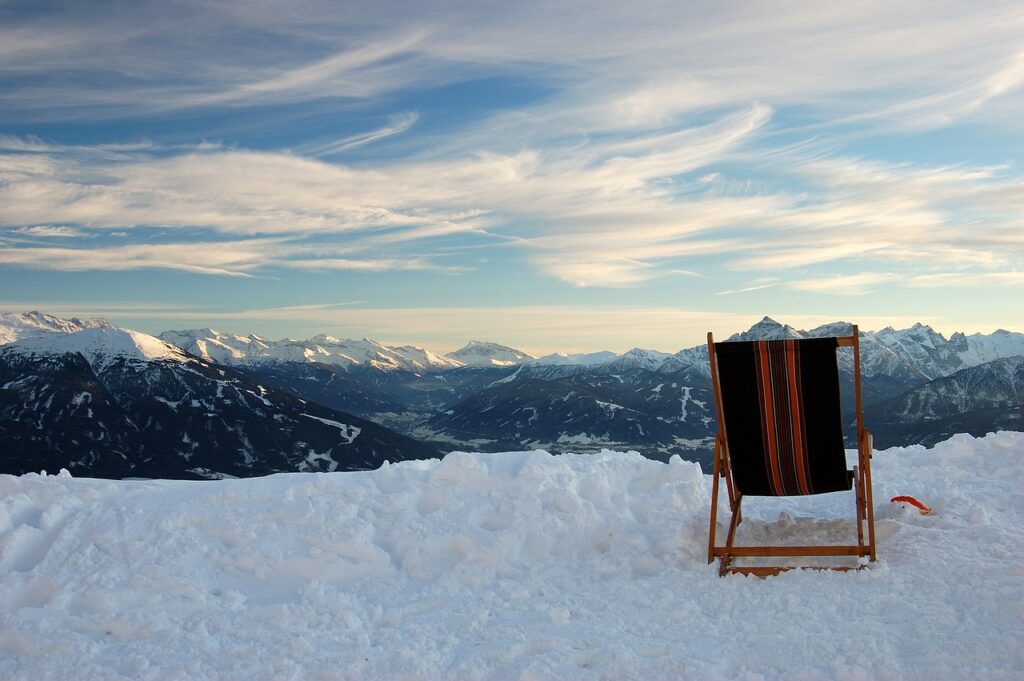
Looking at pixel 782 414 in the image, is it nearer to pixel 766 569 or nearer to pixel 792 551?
pixel 792 551

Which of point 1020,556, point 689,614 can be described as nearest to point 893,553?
point 1020,556

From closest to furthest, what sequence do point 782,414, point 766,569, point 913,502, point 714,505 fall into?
point 766,569
point 782,414
point 714,505
point 913,502

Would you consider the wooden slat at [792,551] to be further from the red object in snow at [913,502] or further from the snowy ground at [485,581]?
the red object in snow at [913,502]

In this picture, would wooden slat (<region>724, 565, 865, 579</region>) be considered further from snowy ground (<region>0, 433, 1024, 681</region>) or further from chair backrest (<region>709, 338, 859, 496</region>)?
chair backrest (<region>709, 338, 859, 496</region>)

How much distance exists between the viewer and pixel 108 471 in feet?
629

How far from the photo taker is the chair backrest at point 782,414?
6.16 metres

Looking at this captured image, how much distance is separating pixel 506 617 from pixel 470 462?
2.50 metres

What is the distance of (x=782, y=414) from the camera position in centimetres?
630

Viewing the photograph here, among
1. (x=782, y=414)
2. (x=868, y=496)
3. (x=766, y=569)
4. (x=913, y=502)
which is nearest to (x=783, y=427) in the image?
(x=782, y=414)

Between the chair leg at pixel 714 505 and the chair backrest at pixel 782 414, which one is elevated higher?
the chair backrest at pixel 782 414

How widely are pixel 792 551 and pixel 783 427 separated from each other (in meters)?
0.90

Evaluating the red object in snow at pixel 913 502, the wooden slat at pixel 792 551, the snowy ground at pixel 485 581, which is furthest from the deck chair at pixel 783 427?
the red object in snow at pixel 913 502

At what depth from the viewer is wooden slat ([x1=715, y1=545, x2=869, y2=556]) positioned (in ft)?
19.7

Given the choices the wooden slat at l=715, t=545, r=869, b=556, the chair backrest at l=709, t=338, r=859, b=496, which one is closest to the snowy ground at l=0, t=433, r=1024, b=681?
the wooden slat at l=715, t=545, r=869, b=556
